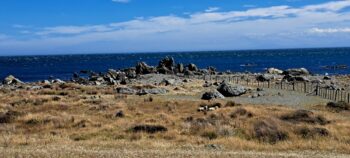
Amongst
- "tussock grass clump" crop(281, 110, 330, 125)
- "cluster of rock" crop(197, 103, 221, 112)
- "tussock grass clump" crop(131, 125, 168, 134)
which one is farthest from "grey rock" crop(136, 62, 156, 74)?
"tussock grass clump" crop(131, 125, 168, 134)

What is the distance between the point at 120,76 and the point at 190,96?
132 feet

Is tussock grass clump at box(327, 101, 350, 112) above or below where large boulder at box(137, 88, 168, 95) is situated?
above

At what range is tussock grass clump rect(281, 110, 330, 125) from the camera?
29.7 metres

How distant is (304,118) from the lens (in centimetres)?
3067

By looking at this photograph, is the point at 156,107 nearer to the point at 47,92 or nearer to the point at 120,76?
the point at 47,92

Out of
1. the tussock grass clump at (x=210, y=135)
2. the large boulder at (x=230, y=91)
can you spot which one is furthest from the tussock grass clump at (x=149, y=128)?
the large boulder at (x=230, y=91)

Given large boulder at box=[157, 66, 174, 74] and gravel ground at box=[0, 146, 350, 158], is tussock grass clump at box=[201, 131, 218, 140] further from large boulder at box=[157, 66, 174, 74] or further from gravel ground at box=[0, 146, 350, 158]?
large boulder at box=[157, 66, 174, 74]

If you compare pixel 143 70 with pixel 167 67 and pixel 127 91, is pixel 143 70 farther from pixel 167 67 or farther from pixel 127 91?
pixel 127 91

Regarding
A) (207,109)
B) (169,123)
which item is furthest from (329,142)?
(207,109)

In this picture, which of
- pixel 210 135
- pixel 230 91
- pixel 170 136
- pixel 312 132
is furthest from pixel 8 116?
pixel 230 91

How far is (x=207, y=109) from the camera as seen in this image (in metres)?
38.3

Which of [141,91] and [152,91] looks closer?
[141,91]

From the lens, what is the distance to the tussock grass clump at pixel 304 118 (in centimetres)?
2969

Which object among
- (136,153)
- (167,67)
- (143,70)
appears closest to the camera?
(136,153)
